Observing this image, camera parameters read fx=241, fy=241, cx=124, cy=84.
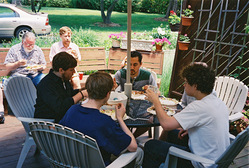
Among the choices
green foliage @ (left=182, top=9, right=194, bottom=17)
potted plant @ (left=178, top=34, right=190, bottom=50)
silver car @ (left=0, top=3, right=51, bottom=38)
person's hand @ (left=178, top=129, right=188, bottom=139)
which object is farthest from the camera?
silver car @ (left=0, top=3, right=51, bottom=38)

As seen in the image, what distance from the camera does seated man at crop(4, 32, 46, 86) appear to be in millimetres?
3389

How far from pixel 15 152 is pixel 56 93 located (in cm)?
109

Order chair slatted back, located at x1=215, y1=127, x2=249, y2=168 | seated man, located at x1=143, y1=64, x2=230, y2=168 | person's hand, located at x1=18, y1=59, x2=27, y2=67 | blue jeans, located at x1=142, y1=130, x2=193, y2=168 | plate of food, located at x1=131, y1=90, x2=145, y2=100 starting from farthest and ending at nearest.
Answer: person's hand, located at x1=18, y1=59, x2=27, y2=67
plate of food, located at x1=131, y1=90, x2=145, y2=100
blue jeans, located at x1=142, y1=130, x2=193, y2=168
seated man, located at x1=143, y1=64, x2=230, y2=168
chair slatted back, located at x1=215, y1=127, x2=249, y2=168

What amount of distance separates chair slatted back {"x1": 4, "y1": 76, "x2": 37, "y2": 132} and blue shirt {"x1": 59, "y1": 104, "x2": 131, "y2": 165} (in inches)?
39.6

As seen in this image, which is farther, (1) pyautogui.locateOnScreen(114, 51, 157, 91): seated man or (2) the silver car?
(2) the silver car

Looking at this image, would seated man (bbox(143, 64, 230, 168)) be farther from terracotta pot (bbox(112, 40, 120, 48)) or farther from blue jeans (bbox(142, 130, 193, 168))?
terracotta pot (bbox(112, 40, 120, 48))

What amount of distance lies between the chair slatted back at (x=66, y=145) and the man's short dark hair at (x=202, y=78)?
800 millimetres

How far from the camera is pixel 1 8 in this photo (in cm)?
770

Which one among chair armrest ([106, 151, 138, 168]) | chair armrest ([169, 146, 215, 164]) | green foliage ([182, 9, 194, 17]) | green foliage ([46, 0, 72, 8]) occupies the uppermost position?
green foliage ([46, 0, 72, 8])

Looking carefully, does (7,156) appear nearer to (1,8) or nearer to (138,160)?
(138,160)

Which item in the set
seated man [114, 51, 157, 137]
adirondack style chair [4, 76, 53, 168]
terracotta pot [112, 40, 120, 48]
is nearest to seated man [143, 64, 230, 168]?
seated man [114, 51, 157, 137]

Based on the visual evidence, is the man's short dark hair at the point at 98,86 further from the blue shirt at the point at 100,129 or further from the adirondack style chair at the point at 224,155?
the adirondack style chair at the point at 224,155

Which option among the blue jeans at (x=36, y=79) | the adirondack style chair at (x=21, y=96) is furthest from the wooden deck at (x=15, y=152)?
the blue jeans at (x=36, y=79)

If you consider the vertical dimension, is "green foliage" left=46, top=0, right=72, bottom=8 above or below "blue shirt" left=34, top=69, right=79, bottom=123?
above
